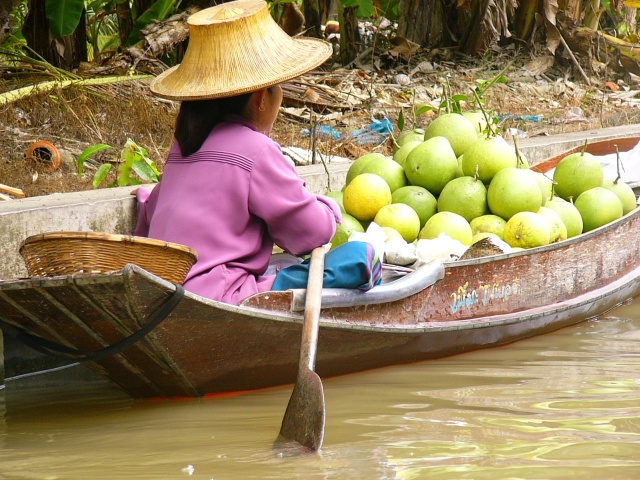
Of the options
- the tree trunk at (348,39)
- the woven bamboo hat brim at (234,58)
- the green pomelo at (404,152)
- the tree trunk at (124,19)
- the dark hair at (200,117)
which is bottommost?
the tree trunk at (348,39)

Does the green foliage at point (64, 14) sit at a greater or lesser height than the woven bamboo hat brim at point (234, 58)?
lesser

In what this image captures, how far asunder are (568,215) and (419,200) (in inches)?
26.6

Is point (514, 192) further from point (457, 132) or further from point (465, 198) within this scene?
point (457, 132)

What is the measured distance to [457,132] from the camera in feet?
13.5

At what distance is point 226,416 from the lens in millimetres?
2797

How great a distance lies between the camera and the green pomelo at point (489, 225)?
3.78 metres

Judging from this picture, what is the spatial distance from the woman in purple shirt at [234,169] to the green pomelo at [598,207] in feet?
4.96

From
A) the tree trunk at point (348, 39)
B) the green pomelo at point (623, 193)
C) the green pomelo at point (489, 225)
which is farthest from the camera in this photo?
the tree trunk at point (348, 39)

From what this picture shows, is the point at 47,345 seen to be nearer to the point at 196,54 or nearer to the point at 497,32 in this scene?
the point at 196,54

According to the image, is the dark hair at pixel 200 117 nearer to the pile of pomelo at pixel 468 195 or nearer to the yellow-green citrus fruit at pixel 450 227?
the pile of pomelo at pixel 468 195

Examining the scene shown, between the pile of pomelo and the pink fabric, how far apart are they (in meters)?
0.82

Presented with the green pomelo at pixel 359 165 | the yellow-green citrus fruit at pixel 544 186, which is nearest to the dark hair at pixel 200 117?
the green pomelo at pixel 359 165

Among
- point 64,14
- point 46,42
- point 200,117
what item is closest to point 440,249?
point 200,117

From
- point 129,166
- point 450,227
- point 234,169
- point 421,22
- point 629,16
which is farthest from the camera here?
point 629,16
